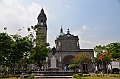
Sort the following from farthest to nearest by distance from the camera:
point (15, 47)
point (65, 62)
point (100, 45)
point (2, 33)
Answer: point (65, 62)
point (100, 45)
point (15, 47)
point (2, 33)

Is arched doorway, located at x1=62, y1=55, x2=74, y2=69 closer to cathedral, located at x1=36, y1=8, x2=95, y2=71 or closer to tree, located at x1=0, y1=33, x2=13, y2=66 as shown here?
cathedral, located at x1=36, y1=8, x2=95, y2=71

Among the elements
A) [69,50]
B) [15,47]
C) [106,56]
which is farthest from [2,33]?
[69,50]

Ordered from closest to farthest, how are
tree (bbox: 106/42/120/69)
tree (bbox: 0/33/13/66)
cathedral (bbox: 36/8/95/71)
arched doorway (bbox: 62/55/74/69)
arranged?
tree (bbox: 0/33/13/66), tree (bbox: 106/42/120/69), cathedral (bbox: 36/8/95/71), arched doorway (bbox: 62/55/74/69)

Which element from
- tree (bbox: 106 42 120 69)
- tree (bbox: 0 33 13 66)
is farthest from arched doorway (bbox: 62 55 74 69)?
tree (bbox: 0 33 13 66)

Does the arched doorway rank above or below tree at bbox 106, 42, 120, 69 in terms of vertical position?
below

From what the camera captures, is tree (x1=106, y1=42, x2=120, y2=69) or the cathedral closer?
tree (x1=106, y1=42, x2=120, y2=69)

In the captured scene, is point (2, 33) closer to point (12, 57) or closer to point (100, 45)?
point (12, 57)

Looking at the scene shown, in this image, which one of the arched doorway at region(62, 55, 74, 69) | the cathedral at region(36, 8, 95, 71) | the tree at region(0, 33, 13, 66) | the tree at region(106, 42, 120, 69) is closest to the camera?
the tree at region(0, 33, 13, 66)

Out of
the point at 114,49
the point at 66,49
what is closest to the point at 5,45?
the point at 114,49

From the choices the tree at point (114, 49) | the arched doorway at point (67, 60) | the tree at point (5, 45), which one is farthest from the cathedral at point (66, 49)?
the tree at point (5, 45)

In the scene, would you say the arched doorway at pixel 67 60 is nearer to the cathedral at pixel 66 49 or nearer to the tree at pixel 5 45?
the cathedral at pixel 66 49

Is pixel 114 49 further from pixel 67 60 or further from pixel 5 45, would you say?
pixel 67 60

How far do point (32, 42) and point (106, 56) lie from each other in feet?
53.0

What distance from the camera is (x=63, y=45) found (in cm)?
6950
